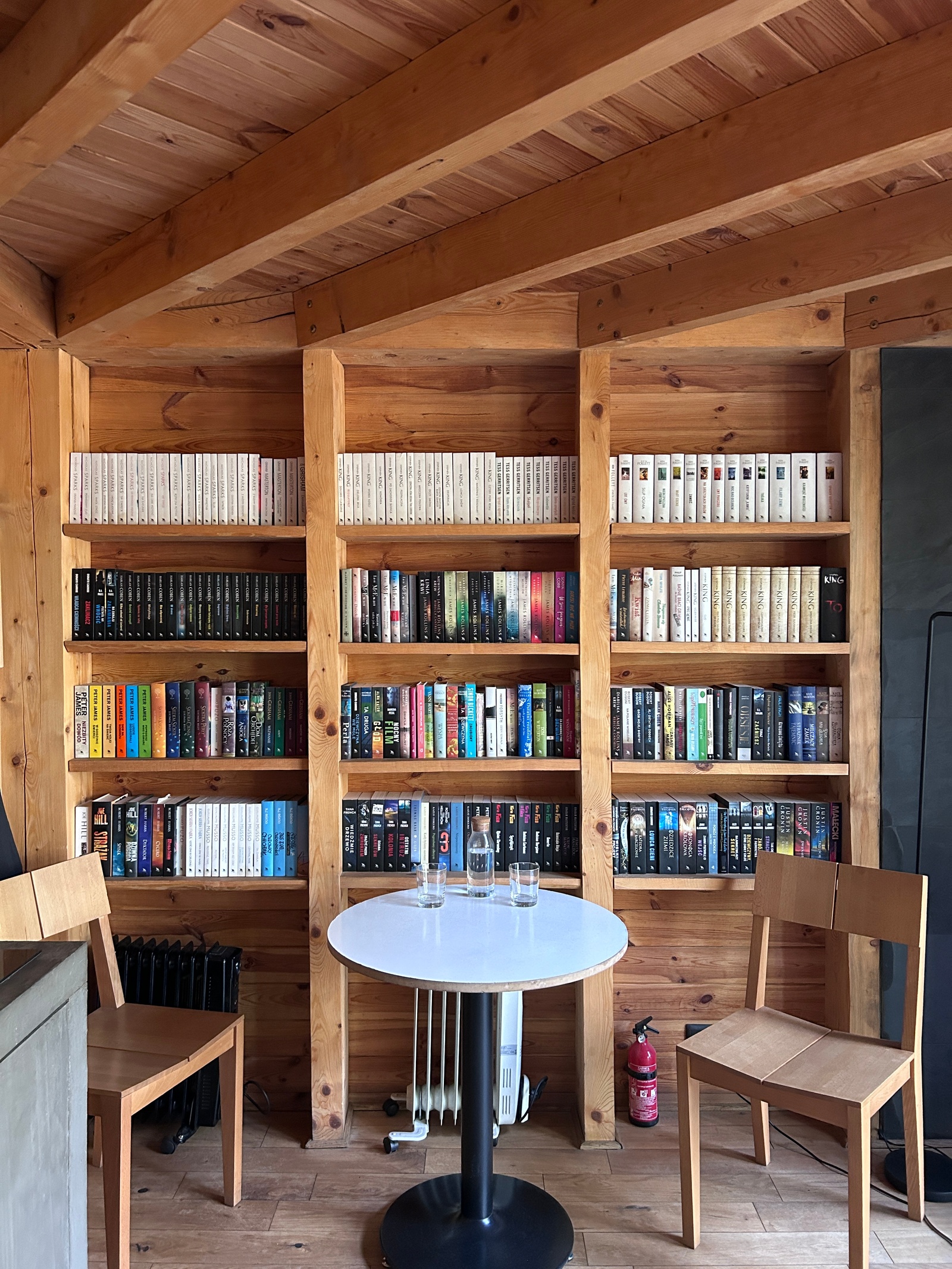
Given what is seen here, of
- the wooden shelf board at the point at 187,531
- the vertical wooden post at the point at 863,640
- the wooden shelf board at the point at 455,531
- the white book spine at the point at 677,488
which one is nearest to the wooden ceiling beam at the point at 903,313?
the vertical wooden post at the point at 863,640

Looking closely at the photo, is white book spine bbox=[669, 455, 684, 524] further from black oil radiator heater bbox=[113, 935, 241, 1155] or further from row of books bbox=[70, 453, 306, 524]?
black oil radiator heater bbox=[113, 935, 241, 1155]

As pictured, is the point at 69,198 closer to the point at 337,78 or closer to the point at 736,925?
the point at 337,78

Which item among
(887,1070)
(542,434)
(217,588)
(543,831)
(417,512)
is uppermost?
(542,434)

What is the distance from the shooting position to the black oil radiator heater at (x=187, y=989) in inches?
106

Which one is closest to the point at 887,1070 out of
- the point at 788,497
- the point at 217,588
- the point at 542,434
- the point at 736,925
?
the point at 736,925

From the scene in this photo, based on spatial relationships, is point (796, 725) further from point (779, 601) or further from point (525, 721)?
point (525, 721)

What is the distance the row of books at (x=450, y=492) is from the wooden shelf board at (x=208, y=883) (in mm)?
1088

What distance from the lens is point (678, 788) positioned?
296 cm

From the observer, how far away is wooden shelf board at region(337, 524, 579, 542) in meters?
2.69

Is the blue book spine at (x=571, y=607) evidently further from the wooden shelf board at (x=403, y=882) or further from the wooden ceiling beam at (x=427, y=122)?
the wooden ceiling beam at (x=427, y=122)

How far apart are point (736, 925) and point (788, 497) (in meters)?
1.36

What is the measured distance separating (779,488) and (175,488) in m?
1.81

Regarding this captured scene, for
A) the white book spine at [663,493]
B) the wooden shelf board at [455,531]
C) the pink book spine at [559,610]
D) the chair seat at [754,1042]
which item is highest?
the white book spine at [663,493]

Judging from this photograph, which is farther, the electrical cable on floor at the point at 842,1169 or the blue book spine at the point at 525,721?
the blue book spine at the point at 525,721
